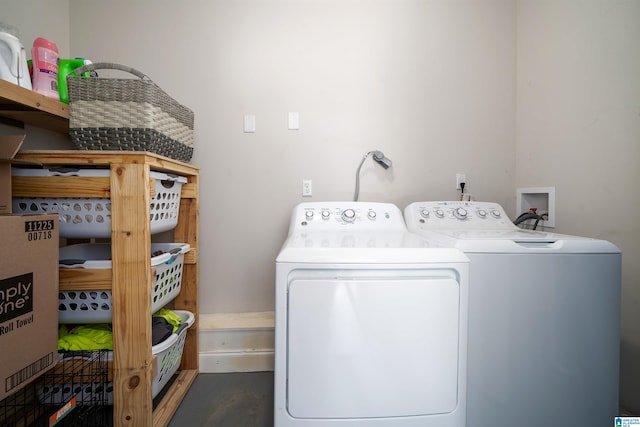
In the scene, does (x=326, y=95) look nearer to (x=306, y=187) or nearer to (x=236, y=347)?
(x=306, y=187)

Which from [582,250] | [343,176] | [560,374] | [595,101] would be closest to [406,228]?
[343,176]

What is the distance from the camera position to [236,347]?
1.50m

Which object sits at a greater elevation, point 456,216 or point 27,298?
point 456,216

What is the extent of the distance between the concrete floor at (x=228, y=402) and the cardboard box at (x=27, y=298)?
0.63 m

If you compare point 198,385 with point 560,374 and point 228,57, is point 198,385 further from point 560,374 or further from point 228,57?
point 228,57

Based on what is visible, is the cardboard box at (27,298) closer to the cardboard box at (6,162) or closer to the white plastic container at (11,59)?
the cardboard box at (6,162)

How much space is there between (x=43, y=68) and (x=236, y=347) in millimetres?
1622

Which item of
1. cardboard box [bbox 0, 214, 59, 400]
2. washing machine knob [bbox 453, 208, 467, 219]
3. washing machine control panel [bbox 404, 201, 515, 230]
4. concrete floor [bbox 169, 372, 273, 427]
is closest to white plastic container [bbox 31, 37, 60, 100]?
cardboard box [bbox 0, 214, 59, 400]

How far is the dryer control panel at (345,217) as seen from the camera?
1.35 m

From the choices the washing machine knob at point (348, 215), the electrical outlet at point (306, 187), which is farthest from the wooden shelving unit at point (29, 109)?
the washing machine knob at point (348, 215)

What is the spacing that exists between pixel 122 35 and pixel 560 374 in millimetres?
2766

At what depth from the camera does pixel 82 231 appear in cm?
97

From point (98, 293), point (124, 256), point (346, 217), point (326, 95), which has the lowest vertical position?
point (98, 293)

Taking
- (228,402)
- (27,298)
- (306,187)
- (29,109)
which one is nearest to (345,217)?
(306,187)
